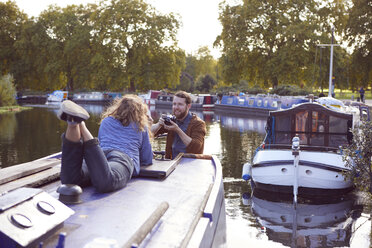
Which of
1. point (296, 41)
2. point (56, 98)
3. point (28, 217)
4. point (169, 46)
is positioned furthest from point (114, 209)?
point (56, 98)

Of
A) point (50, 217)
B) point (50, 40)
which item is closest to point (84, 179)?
point (50, 217)

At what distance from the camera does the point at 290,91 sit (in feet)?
118

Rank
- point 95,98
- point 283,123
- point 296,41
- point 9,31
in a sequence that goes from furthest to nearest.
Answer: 1. point 9,31
2. point 95,98
3. point 296,41
4. point 283,123

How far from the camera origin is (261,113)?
31094 millimetres

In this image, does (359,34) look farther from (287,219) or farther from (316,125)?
(287,219)

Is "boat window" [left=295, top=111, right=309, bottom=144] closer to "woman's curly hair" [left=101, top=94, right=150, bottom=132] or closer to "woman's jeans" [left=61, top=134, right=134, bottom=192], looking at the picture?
"woman's curly hair" [left=101, top=94, right=150, bottom=132]

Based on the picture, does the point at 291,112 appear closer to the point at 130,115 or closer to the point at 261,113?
the point at 130,115

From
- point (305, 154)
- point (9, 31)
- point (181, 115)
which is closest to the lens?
point (181, 115)

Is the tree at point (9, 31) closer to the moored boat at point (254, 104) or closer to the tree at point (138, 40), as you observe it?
the tree at point (138, 40)

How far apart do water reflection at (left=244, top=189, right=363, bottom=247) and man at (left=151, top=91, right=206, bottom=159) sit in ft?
6.56

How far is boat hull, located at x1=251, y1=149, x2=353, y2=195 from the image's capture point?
8469mm

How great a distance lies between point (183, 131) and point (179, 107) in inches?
13.8

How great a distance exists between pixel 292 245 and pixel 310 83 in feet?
104

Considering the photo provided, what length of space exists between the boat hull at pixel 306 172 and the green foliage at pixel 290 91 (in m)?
27.2
